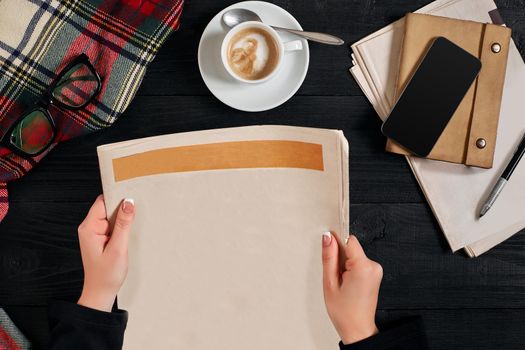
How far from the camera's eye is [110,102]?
69 centimetres

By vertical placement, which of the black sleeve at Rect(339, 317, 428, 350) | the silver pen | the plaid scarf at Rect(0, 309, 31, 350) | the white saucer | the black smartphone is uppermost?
the white saucer

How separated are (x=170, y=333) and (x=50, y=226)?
0.24 meters

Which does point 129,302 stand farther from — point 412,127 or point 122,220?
point 412,127

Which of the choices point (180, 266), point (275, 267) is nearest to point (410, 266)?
point (275, 267)

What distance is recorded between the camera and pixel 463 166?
720mm

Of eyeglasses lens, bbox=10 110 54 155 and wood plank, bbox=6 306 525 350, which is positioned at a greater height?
eyeglasses lens, bbox=10 110 54 155

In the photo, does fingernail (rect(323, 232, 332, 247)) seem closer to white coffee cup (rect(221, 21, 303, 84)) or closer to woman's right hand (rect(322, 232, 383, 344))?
woman's right hand (rect(322, 232, 383, 344))

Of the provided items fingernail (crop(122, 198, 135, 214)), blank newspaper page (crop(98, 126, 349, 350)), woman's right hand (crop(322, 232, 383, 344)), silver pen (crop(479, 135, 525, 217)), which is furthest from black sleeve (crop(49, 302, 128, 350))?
silver pen (crop(479, 135, 525, 217))

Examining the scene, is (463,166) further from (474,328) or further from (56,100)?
(56,100)

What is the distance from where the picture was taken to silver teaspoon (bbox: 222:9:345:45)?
0.68 metres

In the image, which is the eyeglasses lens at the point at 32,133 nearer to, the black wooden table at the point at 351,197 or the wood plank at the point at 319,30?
the black wooden table at the point at 351,197

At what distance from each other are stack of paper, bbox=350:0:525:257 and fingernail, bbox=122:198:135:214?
353 mm

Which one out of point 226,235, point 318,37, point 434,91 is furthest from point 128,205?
point 434,91

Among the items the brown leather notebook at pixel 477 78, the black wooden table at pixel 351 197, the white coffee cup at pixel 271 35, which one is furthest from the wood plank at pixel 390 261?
the white coffee cup at pixel 271 35
